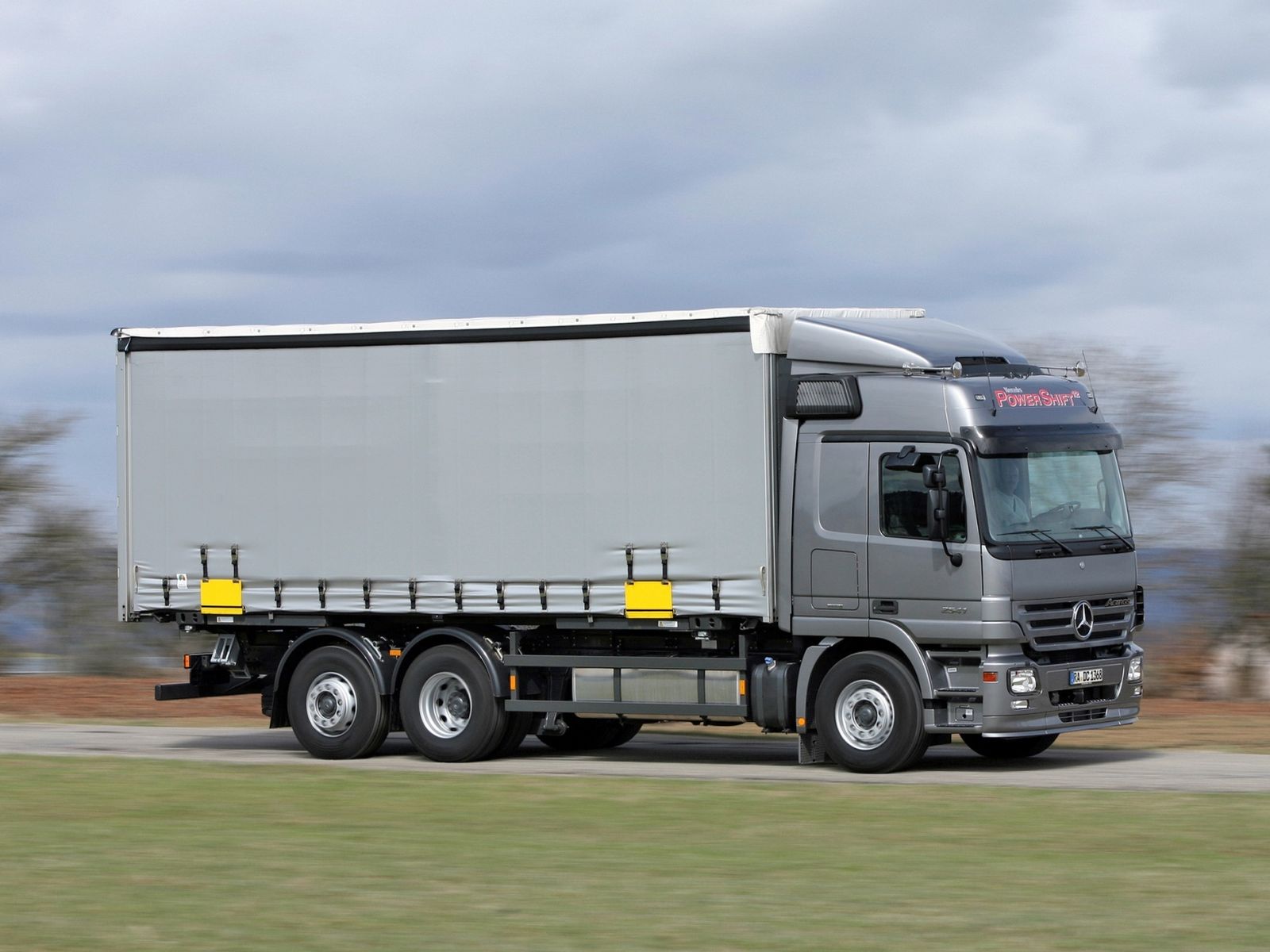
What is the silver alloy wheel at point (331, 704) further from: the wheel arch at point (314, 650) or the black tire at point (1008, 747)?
the black tire at point (1008, 747)

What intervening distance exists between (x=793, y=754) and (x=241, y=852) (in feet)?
26.6

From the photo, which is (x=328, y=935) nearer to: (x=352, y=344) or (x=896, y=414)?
(x=896, y=414)

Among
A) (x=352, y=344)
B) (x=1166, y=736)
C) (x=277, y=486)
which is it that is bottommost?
(x=1166, y=736)

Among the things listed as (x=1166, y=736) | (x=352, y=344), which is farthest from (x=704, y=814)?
(x=1166, y=736)

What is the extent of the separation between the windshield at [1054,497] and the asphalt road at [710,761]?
6.69 feet

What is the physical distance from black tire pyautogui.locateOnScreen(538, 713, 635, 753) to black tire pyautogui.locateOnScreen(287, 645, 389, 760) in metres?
1.91

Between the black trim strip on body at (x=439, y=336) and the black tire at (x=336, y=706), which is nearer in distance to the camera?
the black trim strip on body at (x=439, y=336)

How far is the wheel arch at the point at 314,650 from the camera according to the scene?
61.6ft

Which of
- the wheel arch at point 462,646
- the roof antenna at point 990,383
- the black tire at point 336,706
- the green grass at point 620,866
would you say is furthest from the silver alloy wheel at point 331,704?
the roof antenna at point 990,383

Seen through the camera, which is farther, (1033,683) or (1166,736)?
(1166,736)

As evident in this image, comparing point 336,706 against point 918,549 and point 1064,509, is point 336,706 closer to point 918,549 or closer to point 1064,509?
point 918,549

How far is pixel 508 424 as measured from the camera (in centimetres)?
1811

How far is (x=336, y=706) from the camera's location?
62.6ft

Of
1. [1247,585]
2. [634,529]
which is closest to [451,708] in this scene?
[634,529]
